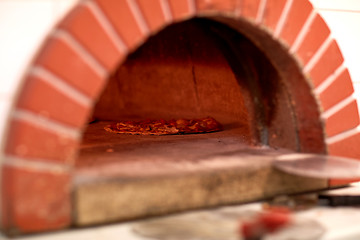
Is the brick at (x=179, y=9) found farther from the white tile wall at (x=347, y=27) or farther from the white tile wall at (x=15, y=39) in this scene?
the white tile wall at (x=347, y=27)

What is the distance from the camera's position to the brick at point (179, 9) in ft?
6.18

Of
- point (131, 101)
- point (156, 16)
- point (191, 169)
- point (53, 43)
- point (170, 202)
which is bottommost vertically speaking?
point (170, 202)

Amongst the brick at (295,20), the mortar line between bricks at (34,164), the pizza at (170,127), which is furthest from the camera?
the pizza at (170,127)

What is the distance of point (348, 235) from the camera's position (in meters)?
1.77

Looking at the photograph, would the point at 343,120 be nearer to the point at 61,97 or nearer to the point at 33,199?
the point at 61,97

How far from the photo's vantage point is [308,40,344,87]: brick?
7.35 feet

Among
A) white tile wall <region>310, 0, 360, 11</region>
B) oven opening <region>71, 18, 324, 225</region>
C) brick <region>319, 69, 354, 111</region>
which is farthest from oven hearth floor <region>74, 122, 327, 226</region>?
white tile wall <region>310, 0, 360, 11</region>

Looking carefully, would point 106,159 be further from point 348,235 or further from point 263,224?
point 348,235

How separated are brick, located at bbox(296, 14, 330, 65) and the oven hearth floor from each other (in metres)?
0.48

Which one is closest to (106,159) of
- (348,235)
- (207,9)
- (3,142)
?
(3,142)

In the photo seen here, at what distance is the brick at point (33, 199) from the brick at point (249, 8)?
971mm

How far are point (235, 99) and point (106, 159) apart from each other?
1276 mm

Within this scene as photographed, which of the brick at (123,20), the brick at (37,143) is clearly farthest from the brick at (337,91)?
the brick at (37,143)

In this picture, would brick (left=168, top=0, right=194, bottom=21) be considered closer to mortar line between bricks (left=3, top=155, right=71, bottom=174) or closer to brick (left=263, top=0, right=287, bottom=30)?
brick (left=263, top=0, right=287, bottom=30)
